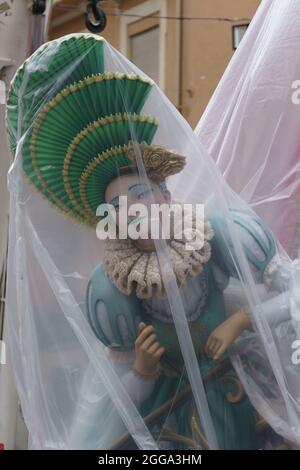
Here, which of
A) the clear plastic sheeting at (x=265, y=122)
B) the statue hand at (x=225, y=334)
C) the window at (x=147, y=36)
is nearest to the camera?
the statue hand at (x=225, y=334)

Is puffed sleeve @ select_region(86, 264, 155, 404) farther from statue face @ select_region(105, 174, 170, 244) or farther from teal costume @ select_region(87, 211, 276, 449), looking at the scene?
statue face @ select_region(105, 174, 170, 244)

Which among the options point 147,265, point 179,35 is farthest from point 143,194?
point 179,35

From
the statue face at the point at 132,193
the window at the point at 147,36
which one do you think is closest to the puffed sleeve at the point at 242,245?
the statue face at the point at 132,193

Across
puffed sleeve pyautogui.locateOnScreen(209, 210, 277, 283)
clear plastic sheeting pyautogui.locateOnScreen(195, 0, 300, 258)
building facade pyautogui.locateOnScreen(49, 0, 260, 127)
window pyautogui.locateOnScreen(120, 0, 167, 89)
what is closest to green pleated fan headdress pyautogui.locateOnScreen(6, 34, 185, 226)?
puffed sleeve pyautogui.locateOnScreen(209, 210, 277, 283)

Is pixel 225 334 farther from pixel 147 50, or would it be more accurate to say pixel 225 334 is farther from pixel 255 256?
pixel 147 50

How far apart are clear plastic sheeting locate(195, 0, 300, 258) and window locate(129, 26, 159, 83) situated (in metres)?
3.89

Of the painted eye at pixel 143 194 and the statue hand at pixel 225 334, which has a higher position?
the painted eye at pixel 143 194

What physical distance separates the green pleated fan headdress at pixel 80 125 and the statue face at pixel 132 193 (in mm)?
17

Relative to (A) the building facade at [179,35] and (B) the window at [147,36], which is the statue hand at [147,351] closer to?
(A) the building facade at [179,35]

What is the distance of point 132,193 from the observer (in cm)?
148

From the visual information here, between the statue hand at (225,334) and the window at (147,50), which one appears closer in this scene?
the statue hand at (225,334)

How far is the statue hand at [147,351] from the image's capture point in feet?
4.78
